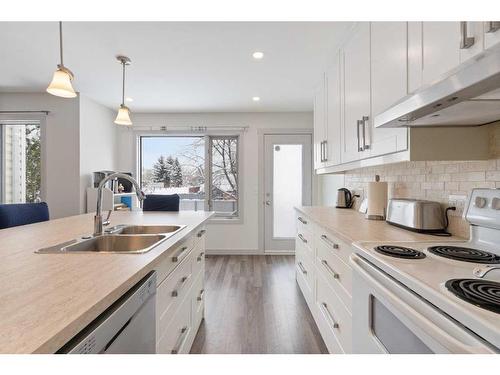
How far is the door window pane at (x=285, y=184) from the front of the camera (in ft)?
15.6

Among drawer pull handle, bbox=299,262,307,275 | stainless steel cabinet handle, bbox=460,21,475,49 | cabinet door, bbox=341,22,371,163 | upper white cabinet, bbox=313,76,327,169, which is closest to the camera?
stainless steel cabinet handle, bbox=460,21,475,49

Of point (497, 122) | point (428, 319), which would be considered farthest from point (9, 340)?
point (497, 122)

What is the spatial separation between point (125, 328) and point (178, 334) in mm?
750

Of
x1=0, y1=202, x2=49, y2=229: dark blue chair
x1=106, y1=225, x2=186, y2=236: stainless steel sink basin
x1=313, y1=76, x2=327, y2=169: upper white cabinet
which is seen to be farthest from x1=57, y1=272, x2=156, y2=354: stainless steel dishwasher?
x1=313, y1=76, x2=327, y2=169: upper white cabinet

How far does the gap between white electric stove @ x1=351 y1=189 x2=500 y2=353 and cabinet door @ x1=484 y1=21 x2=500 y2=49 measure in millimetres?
611

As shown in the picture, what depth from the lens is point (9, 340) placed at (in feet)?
1.71

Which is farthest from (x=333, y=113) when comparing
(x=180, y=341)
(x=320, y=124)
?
(x=180, y=341)

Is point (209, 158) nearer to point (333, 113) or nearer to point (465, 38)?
point (333, 113)

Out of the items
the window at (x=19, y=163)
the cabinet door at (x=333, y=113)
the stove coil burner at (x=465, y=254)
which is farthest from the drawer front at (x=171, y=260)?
the window at (x=19, y=163)

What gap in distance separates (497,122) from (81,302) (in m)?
1.85

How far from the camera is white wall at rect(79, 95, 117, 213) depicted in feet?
12.5

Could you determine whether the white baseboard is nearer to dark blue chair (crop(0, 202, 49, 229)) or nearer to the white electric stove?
dark blue chair (crop(0, 202, 49, 229))

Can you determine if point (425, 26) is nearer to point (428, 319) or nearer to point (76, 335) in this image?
point (428, 319)

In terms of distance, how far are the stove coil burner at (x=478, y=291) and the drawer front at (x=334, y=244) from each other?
0.66 meters
